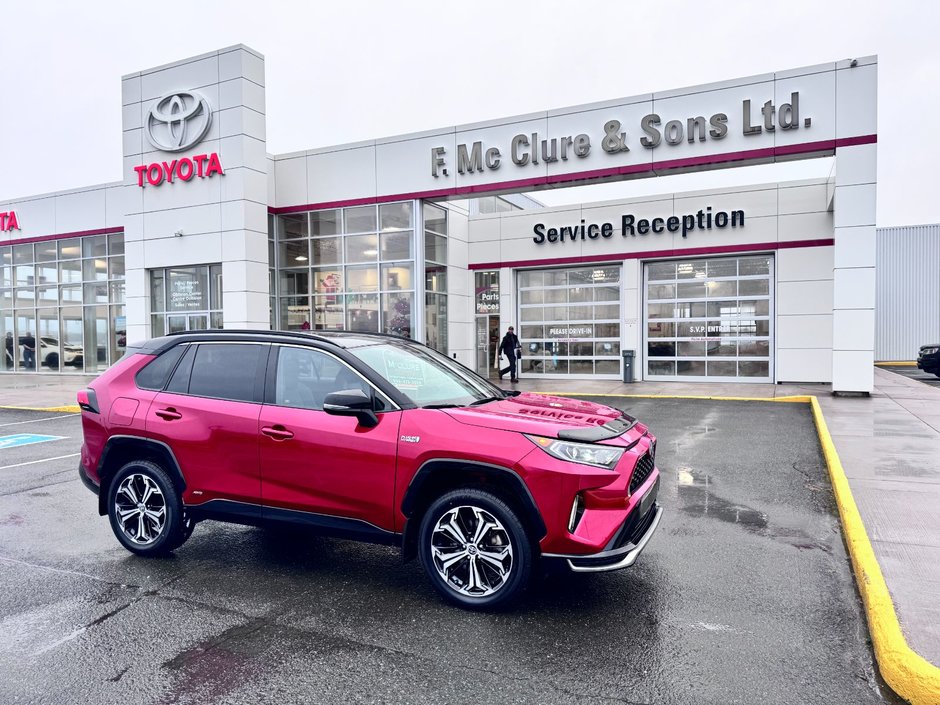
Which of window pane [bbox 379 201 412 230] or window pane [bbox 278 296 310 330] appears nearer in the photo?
window pane [bbox 379 201 412 230]

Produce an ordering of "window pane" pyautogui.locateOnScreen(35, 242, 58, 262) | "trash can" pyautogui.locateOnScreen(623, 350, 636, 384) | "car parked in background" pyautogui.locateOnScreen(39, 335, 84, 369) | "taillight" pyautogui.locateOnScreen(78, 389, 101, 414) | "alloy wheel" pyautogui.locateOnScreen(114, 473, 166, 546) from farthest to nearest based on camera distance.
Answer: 1. "window pane" pyautogui.locateOnScreen(35, 242, 58, 262)
2. "car parked in background" pyautogui.locateOnScreen(39, 335, 84, 369)
3. "trash can" pyautogui.locateOnScreen(623, 350, 636, 384)
4. "taillight" pyautogui.locateOnScreen(78, 389, 101, 414)
5. "alloy wheel" pyautogui.locateOnScreen(114, 473, 166, 546)

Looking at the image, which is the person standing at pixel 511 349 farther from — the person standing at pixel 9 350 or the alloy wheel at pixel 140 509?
the person standing at pixel 9 350

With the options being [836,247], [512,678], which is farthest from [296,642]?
[836,247]

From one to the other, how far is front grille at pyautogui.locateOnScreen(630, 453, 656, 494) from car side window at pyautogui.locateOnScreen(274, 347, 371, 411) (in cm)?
183

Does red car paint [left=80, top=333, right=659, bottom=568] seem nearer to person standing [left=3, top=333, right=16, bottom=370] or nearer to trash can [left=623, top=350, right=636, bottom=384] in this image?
trash can [left=623, top=350, right=636, bottom=384]

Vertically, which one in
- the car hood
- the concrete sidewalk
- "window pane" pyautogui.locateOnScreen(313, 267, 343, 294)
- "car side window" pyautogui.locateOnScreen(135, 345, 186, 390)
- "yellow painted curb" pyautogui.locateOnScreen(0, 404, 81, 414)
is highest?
"window pane" pyautogui.locateOnScreen(313, 267, 343, 294)

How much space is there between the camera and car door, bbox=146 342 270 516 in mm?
4742

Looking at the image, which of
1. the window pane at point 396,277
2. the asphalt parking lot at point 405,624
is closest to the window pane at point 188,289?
the window pane at point 396,277

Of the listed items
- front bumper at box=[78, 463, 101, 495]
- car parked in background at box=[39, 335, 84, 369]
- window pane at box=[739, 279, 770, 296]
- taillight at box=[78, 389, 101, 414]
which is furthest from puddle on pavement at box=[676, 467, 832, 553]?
car parked in background at box=[39, 335, 84, 369]

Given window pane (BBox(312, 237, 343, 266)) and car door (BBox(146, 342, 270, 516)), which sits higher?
window pane (BBox(312, 237, 343, 266))

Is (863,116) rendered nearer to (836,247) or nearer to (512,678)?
(836,247)

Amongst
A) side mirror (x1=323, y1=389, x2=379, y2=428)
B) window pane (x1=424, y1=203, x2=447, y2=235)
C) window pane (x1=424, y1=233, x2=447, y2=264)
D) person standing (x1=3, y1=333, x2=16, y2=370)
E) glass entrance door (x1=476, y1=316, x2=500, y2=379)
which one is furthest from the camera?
person standing (x1=3, y1=333, x2=16, y2=370)

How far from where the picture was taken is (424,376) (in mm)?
5039

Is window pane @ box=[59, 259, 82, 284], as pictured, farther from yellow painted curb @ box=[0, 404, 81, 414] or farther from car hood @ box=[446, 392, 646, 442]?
car hood @ box=[446, 392, 646, 442]
